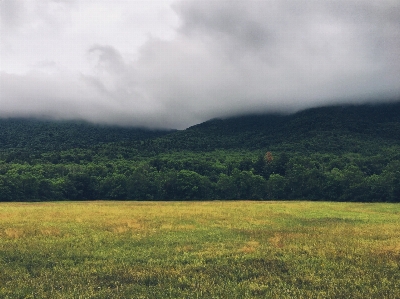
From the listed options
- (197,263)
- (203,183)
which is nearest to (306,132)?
(203,183)

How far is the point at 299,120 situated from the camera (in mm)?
168500

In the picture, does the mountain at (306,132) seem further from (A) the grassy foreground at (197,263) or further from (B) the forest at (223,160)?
(A) the grassy foreground at (197,263)

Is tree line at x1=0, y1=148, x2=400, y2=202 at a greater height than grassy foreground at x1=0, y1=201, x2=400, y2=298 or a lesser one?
lesser

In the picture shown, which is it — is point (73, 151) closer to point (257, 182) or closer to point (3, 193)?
point (3, 193)

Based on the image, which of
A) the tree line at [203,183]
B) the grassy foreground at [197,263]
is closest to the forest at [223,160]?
the tree line at [203,183]

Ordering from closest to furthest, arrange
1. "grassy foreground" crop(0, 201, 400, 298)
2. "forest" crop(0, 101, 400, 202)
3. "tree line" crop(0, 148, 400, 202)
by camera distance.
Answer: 1. "grassy foreground" crop(0, 201, 400, 298)
2. "tree line" crop(0, 148, 400, 202)
3. "forest" crop(0, 101, 400, 202)

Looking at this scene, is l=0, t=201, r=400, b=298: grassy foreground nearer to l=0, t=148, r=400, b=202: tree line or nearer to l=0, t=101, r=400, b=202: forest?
l=0, t=148, r=400, b=202: tree line

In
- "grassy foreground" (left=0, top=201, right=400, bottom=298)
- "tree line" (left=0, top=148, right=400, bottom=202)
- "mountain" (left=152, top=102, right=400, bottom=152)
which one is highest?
"mountain" (left=152, top=102, right=400, bottom=152)

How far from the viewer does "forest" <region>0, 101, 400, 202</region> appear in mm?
85562

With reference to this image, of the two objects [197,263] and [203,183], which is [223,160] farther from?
[197,263]

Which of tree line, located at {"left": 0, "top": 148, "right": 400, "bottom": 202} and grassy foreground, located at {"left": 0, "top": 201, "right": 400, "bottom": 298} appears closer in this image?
grassy foreground, located at {"left": 0, "top": 201, "right": 400, "bottom": 298}

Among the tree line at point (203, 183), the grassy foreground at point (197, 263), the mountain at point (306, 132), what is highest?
the mountain at point (306, 132)

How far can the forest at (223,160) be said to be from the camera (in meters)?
85.6

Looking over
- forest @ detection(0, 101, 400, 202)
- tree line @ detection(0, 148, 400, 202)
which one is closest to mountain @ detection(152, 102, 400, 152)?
forest @ detection(0, 101, 400, 202)
